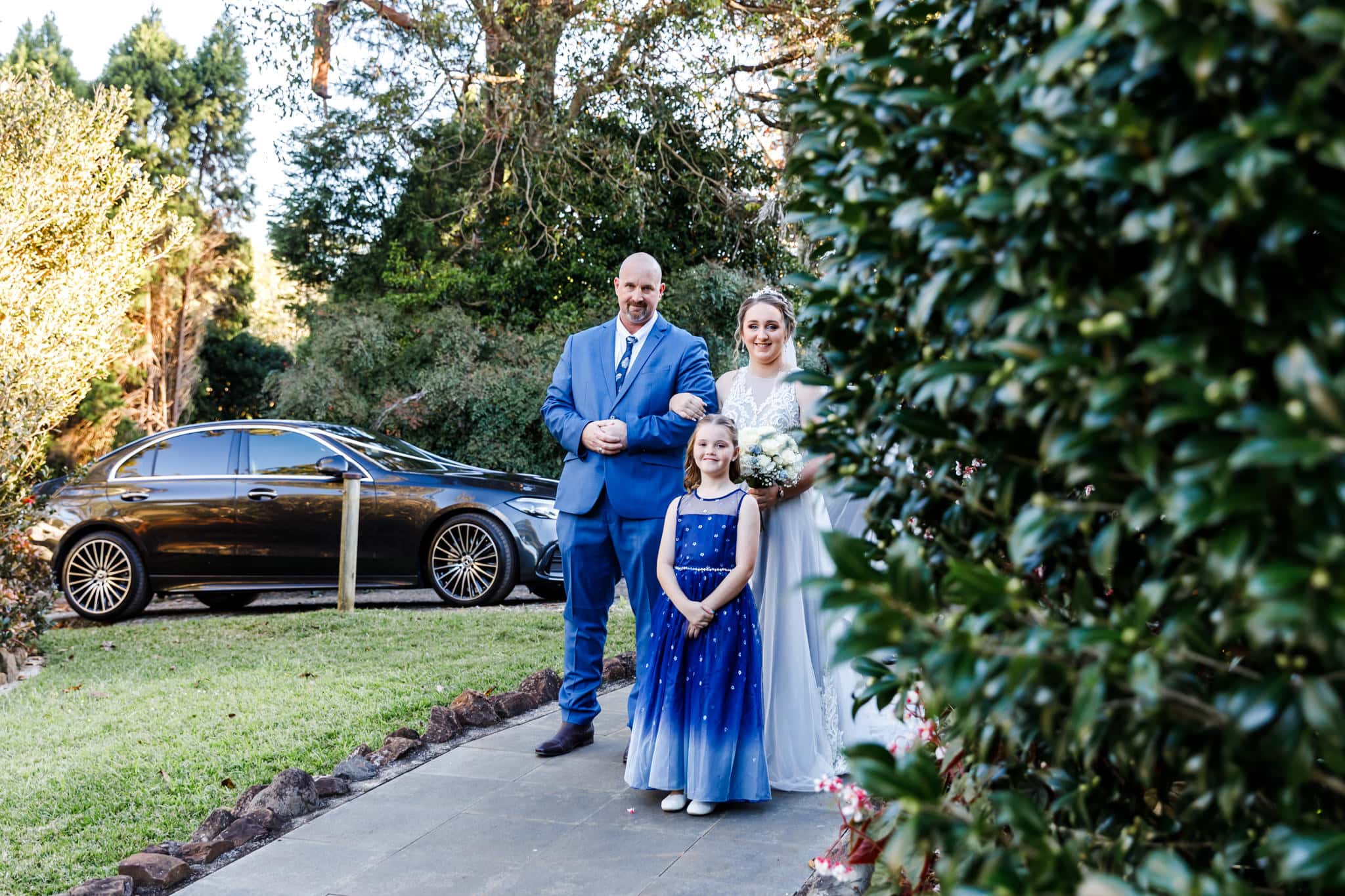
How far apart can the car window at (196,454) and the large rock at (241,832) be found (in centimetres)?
664

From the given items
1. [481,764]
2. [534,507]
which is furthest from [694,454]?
[534,507]

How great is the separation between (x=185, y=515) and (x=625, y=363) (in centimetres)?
633

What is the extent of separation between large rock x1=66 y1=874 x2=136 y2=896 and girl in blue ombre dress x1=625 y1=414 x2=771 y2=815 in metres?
1.78

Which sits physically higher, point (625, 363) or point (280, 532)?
point (625, 363)

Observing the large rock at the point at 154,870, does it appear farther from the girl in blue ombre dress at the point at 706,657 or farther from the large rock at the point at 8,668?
the large rock at the point at 8,668

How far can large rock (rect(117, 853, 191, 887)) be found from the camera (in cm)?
349

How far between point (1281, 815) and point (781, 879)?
2.27m

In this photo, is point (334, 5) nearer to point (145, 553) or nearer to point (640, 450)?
point (145, 553)

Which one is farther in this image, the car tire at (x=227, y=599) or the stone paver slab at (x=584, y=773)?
the car tire at (x=227, y=599)

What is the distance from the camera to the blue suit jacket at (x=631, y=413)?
498 centimetres

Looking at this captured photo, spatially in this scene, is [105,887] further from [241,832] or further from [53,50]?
[53,50]

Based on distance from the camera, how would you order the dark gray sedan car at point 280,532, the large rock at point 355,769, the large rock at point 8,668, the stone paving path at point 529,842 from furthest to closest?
the dark gray sedan car at point 280,532
the large rock at point 8,668
the large rock at point 355,769
the stone paving path at point 529,842

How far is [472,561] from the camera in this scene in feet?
32.1

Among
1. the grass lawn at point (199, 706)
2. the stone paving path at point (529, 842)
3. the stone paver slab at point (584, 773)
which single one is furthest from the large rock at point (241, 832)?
the stone paver slab at point (584, 773)
